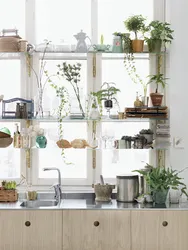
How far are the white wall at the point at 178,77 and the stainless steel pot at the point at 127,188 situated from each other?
0.40m

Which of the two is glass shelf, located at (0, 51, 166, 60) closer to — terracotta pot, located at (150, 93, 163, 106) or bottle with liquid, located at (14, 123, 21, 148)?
terracotta pot, located at (150, 93, 163, 106)

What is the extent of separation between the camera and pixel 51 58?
4555 mm

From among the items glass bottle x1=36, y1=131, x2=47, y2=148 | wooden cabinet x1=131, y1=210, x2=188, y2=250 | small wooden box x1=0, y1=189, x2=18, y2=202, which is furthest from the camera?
glass bottle x1=36, y1=131, x2=47, y2=148

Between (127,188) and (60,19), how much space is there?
1663 millimetres

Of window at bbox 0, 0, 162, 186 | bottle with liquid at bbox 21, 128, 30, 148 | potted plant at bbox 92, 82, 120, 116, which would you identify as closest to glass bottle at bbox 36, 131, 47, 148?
bottle with liquid at bbox 21, 128, 30, 148

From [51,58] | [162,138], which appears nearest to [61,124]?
[51,58]

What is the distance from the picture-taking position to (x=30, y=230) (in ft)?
12.2

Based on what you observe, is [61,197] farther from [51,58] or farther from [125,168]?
[51,58]

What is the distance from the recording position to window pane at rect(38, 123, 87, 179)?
455 cm

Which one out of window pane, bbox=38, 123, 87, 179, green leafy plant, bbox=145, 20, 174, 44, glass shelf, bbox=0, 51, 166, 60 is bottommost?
window pane, bbox=38, 123, 87, 179

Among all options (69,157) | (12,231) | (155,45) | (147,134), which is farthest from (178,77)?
(12,231)

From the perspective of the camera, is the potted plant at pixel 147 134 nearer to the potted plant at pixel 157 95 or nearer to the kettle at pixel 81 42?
the potted plant at pixel 157 95

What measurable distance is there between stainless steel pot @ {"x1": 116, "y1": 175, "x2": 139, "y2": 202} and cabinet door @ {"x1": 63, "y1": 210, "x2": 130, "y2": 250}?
0.34 m

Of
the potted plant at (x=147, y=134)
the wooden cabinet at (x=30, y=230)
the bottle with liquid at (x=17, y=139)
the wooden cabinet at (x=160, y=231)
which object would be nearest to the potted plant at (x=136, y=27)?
the potted plant at (x=147, y=134)
